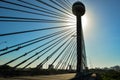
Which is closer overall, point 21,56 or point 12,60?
point 12,60

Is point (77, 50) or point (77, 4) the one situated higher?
point (77, 4)

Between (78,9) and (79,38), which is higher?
(78,9)

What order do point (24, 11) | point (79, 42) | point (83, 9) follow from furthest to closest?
point (83, 9) < point (79, 42) < point (24, 11)

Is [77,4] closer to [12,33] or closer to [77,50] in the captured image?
[77,50]

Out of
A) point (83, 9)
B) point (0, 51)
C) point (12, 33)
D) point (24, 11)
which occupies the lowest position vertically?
point (0, 51)

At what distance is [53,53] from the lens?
2316cm

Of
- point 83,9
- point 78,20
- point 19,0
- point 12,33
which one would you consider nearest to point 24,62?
point 12,33

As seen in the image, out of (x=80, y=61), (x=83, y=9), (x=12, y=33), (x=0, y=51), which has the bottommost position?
(x=80, y=61)

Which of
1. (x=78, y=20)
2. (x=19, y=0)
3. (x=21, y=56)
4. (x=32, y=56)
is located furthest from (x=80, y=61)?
(x=19, y=0)

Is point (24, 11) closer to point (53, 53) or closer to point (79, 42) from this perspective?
point (53, 53)

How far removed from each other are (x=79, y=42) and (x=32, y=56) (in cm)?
1585

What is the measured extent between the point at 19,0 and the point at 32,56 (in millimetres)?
5078

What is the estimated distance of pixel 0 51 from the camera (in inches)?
458

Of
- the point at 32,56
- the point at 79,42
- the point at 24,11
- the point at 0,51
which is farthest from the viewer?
the point at 79,42
